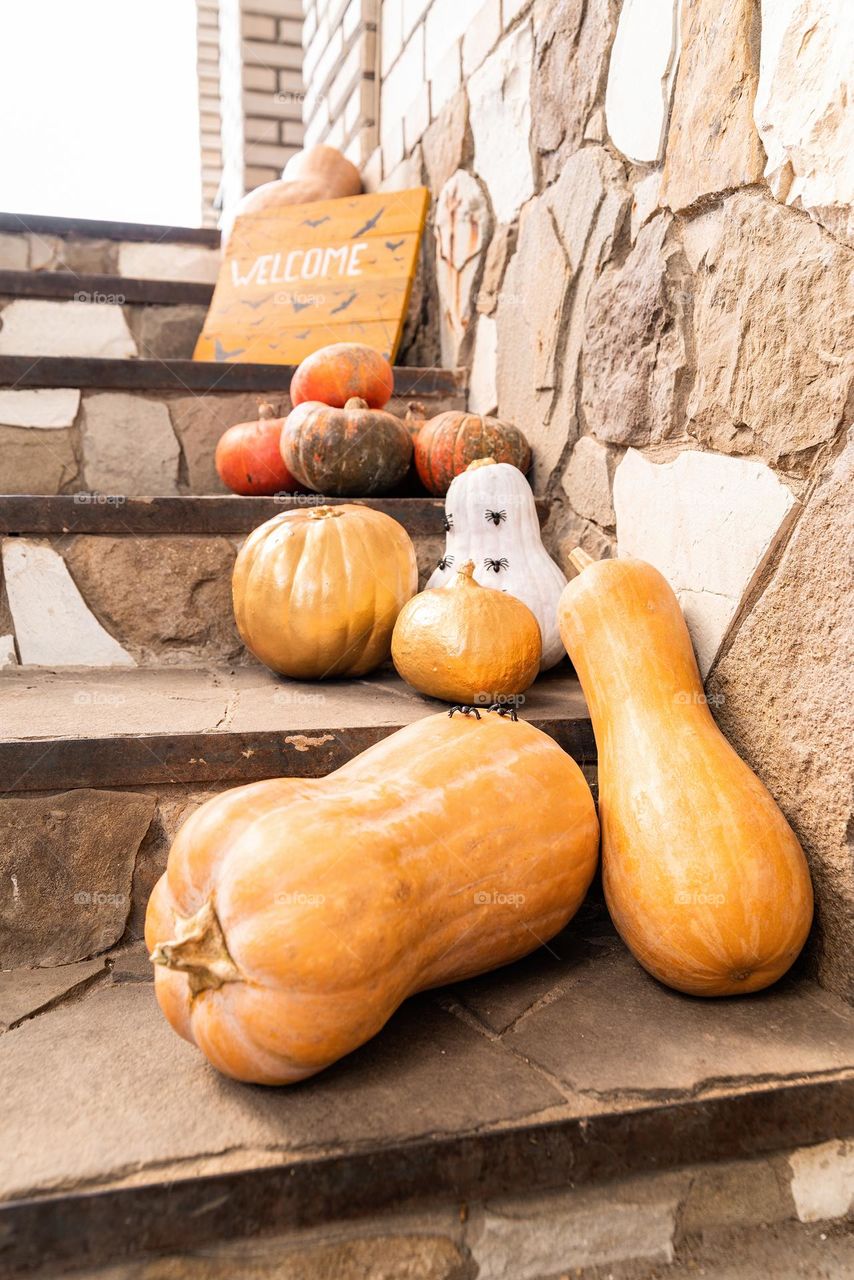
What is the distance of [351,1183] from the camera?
89 centimetres

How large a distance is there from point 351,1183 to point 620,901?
52 centimetres

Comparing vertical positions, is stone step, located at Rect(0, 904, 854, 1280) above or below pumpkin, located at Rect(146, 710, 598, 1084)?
below

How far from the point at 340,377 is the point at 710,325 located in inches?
46.6

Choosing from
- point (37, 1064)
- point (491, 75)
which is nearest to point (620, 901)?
point (37, 1064)

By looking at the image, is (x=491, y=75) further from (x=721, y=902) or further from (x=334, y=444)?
(x=721, y=902)

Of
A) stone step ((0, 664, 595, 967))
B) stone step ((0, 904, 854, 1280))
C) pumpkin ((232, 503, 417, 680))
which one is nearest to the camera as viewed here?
stone step ((0, 904, 854, 1280))

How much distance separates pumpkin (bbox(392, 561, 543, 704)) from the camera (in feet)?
5.31

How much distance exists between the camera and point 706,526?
152 cm

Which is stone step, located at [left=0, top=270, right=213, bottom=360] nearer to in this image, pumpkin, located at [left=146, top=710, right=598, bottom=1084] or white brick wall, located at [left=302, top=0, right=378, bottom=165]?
white brick wall, located at [left=302, top=0, right=378, bottom=165]

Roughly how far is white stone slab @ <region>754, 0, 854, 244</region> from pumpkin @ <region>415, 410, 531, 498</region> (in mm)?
1000

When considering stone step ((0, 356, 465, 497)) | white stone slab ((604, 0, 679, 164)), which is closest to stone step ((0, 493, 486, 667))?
stone step ((0, 356, 465, 497))

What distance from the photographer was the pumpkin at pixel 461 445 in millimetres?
2229

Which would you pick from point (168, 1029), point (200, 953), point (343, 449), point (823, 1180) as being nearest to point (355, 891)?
point (200, 953)

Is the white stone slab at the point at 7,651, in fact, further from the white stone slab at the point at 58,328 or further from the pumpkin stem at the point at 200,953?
the white stone slab at the point at 58,328
